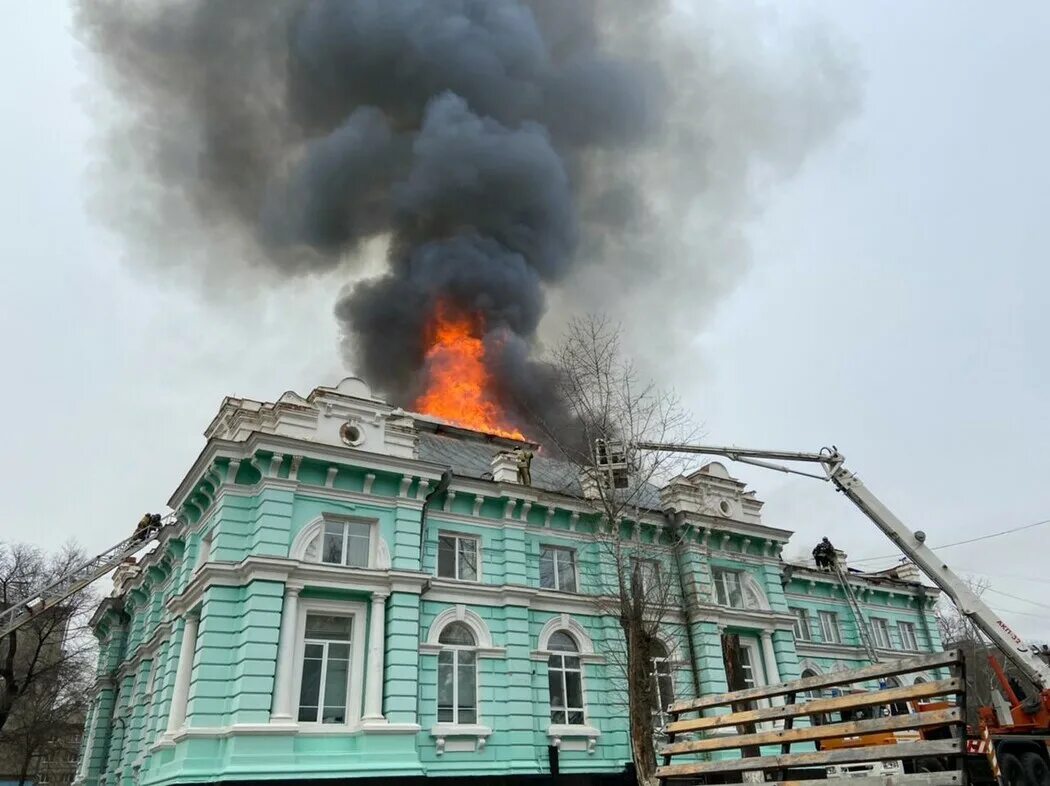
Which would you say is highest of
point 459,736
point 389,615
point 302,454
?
point 302,454

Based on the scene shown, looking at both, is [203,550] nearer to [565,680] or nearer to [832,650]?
[565,680]

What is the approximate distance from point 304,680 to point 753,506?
16.9 meters

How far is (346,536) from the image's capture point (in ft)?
61.3

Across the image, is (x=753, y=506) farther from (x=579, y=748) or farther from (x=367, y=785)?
(x=367, y=785)

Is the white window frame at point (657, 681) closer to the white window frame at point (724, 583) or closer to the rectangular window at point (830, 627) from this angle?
the white window frame at point (724, 583)

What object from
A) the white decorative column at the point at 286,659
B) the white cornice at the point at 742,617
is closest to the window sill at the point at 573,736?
the white cornice at the point at 742,617

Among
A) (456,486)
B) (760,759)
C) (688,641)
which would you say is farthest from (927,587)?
(760,759)

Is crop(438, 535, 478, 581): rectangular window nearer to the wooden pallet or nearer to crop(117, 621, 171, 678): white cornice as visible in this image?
crop(117, 621, 171, 678): white cornice

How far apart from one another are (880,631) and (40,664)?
47.3 meters

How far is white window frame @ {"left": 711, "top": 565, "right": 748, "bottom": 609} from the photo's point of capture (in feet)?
81.0

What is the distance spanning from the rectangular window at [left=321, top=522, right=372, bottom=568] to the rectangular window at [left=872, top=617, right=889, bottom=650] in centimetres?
2629

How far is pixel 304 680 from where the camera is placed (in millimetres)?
16844

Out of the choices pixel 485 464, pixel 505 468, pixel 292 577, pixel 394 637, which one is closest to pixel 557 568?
pixel 505 468

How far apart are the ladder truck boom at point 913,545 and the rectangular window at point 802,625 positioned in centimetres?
825
